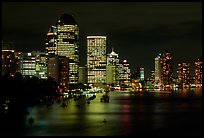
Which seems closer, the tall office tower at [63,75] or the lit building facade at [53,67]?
the tall office tower at [63,75]

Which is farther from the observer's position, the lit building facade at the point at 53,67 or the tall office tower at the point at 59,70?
the lit building facade at the point at 53,67

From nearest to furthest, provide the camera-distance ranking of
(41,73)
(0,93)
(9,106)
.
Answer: (0,93), (9,106), (41,73)

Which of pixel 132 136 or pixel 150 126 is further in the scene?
pixel 150 126

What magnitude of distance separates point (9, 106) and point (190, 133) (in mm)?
32634

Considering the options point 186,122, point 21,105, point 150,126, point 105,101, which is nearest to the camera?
point 150,126

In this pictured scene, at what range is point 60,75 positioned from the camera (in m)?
177

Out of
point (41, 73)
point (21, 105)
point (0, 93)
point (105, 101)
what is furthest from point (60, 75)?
point (0, 93)

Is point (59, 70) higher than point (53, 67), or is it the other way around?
point (53, 67)

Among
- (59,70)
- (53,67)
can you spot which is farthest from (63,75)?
(53,67)

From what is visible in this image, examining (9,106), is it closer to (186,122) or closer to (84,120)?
(84,120)

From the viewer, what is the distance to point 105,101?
121812 mm

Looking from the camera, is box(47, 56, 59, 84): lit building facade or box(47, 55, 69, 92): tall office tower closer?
box(47, 55, 69, 92): tall office tower

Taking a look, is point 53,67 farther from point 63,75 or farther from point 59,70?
point 63,75

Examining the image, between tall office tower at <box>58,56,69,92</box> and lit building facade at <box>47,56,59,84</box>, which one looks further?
lit building facade at <box>47,56,59,84</box>
